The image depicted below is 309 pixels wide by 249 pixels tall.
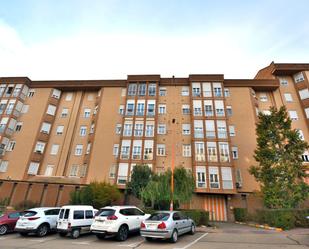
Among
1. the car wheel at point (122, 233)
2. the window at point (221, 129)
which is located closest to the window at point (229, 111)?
the window at point (221, 129)

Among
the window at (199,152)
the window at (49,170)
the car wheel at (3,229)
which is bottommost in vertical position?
the car wheel at (3,229)

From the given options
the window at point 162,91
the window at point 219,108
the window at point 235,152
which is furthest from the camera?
the window at point 162,91

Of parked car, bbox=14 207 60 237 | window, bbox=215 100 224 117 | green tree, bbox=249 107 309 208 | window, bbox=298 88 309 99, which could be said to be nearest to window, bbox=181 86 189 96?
window, bbox=215 100 224 117

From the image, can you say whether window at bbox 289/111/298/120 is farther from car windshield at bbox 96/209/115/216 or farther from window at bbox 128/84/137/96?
car windshield at bbox 96/209/115/216

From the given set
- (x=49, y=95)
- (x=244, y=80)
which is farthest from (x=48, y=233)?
(x=244, y=80)

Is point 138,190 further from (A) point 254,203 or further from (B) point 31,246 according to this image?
(A) point 254,203

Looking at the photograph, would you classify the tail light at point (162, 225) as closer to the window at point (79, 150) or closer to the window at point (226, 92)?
the window at point (79, 150)

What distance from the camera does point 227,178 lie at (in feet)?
81.4

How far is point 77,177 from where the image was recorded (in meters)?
28.1

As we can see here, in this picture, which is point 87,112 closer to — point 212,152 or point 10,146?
point 10,146

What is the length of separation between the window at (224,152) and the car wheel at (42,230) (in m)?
21.2

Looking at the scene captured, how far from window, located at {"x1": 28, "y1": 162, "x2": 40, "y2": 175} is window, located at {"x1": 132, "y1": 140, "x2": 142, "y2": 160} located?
50.7 feet

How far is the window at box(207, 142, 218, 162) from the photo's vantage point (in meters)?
26.1

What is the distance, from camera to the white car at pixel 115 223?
10.7 metres
